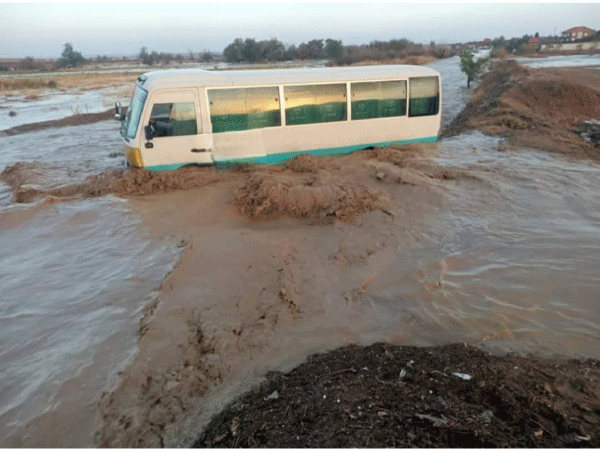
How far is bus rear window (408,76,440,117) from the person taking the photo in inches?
424

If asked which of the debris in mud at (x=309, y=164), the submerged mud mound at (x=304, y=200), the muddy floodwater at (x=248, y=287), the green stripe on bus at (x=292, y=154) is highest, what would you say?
the green stripe on bus at (x=292, y=154)

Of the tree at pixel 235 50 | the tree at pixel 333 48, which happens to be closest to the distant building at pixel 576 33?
the tree at pixel 333 48

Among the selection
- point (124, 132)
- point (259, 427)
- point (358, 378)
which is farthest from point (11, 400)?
point (124, 132)

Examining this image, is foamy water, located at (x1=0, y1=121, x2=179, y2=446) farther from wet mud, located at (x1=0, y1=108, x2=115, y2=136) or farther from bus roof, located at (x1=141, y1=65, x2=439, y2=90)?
wet mud, located at (x1=0, y1=108, x2=115, y2=136)

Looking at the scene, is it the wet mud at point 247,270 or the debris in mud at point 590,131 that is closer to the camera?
the wet mud at point 247,270

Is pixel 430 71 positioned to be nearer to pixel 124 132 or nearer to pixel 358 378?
pixel 124 132

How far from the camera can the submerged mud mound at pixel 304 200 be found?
25.8 ft

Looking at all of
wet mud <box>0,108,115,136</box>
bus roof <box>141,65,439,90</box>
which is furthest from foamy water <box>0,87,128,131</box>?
bus roof <box>141,65,439,90</box>

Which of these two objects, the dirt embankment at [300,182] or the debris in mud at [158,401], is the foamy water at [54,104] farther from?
the debris in mud at [158,401]

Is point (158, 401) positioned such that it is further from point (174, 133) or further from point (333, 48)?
point (333, 48)

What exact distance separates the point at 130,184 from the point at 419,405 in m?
7.38

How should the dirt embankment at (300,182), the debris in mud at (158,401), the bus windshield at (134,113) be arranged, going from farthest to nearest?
the bus windshield at (134,113) < the dirt embankment at (300,182) < the debris in mud at (158,401)

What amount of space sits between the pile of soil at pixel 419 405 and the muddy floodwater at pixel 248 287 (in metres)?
0.50

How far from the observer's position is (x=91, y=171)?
452 inches
